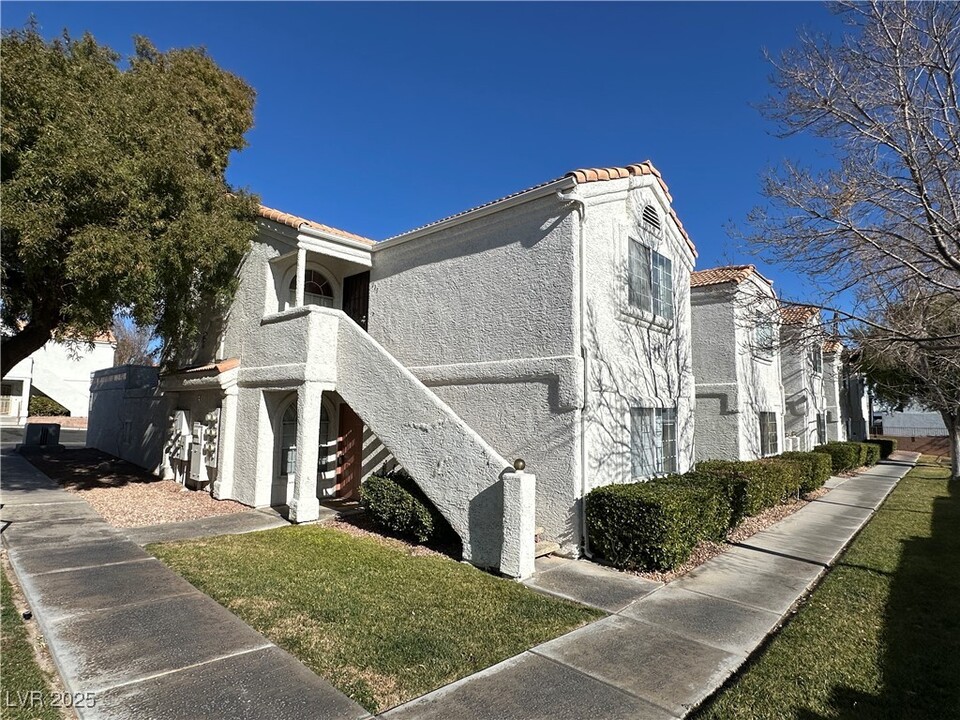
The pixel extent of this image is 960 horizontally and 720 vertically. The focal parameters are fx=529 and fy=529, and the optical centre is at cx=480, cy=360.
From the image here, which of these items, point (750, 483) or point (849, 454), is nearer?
point (750, 483)

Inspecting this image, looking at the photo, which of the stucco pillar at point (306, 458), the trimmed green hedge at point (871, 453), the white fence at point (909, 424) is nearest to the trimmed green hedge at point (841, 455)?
the trimmed green hedge at point (871, 453)

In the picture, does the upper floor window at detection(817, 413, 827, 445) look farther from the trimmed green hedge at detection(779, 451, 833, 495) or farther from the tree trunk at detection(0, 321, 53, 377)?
the tree trunk at detection(0, 321, 53, 377)

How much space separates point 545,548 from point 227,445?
8.28 meters

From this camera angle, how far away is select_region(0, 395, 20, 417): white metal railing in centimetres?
3681

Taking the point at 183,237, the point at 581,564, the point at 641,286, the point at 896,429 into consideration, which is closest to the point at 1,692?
the point at 581,564

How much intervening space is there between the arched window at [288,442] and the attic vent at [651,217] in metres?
9.13

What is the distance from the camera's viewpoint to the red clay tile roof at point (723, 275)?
15.1 meters

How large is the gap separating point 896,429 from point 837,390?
3569cm

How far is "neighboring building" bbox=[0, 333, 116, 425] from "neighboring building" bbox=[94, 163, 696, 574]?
31872mm

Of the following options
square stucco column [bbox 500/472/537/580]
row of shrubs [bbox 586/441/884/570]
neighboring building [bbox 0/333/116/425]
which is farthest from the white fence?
neighboring building [bbox 0/333/116/425]

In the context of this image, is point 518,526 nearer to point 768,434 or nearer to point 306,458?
point 306,458

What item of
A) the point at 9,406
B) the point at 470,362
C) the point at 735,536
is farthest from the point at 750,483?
the point at 9,406

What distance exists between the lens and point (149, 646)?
507cm

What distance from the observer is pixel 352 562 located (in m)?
8.01
